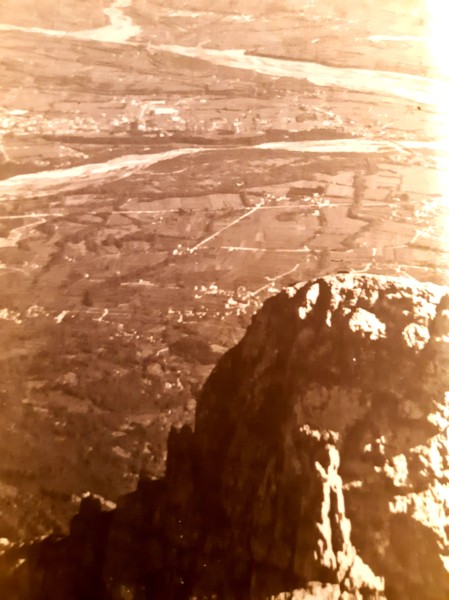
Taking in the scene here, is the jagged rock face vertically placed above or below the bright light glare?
below

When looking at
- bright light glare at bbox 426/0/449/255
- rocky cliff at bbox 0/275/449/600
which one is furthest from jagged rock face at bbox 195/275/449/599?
bright light glare at bbox 426/0/449/255

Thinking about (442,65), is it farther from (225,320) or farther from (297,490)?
(297,490)

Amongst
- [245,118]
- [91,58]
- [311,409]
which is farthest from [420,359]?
[91,58]

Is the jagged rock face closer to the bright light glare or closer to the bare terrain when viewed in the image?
the bare terrain

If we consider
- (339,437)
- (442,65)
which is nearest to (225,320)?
(339,437)

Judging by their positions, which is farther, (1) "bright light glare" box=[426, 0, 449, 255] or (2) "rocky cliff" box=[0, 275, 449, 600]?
(1) "bright light glare" box=[426, 0, 449, 255]

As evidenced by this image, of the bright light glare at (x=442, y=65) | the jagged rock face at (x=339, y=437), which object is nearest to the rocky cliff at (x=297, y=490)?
the jagged rock face at (x=339, y=437)

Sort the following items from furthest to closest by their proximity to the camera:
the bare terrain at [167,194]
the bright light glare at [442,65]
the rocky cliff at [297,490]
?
1. the bright light glare at [442,65]
2. the bare terrain at [167,194]
3. the rocky cliff at [297,490]

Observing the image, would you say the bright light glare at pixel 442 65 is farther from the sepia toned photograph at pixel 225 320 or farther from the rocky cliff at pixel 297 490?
the rocky cliff at pixel 297 490
